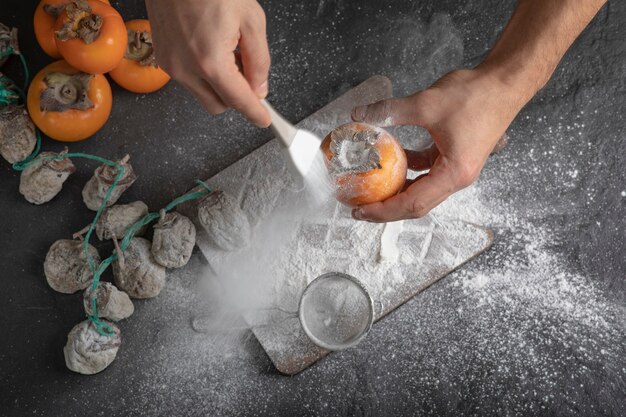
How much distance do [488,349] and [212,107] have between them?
0.91 metres

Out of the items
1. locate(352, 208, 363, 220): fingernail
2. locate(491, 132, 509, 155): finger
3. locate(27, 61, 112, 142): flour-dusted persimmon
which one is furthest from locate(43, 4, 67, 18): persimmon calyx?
locate(491, 132, 509, 155): finger

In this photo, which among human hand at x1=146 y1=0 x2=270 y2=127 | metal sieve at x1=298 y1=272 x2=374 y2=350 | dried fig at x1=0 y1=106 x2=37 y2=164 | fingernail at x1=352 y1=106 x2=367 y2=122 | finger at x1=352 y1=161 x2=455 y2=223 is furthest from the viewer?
dried fig at x1=0 y1=106 x2=37 y2=164

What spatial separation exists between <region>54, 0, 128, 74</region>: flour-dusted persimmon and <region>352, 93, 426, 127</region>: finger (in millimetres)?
599

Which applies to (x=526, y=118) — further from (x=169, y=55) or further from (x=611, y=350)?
(x=169, y=55)

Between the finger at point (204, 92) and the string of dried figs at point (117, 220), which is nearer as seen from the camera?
the finger at point (204, 92)

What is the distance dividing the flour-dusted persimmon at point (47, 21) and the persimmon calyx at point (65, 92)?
11cm

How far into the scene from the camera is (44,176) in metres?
1.48

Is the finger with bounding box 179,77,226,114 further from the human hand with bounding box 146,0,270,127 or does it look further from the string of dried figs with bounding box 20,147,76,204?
the string of dried figs with bounding box 20,147,76,204

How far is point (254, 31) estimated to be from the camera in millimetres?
1019

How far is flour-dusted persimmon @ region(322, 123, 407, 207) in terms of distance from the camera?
116 centimetres

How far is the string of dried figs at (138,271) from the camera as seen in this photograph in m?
1.44

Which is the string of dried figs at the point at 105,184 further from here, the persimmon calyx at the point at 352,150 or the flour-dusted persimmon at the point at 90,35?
the persimmon calyx at the point at 352,150

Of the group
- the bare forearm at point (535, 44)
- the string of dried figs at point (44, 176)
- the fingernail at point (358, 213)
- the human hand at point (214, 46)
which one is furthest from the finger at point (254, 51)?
the string of dried figs at point (44, 176)

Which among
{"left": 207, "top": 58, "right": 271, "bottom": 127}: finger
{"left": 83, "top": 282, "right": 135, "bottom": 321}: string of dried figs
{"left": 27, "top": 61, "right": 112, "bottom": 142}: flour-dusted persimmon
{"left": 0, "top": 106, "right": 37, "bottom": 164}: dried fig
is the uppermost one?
{"left": 207, "top": 58, "right": 271, "bottom": 127}: finger
